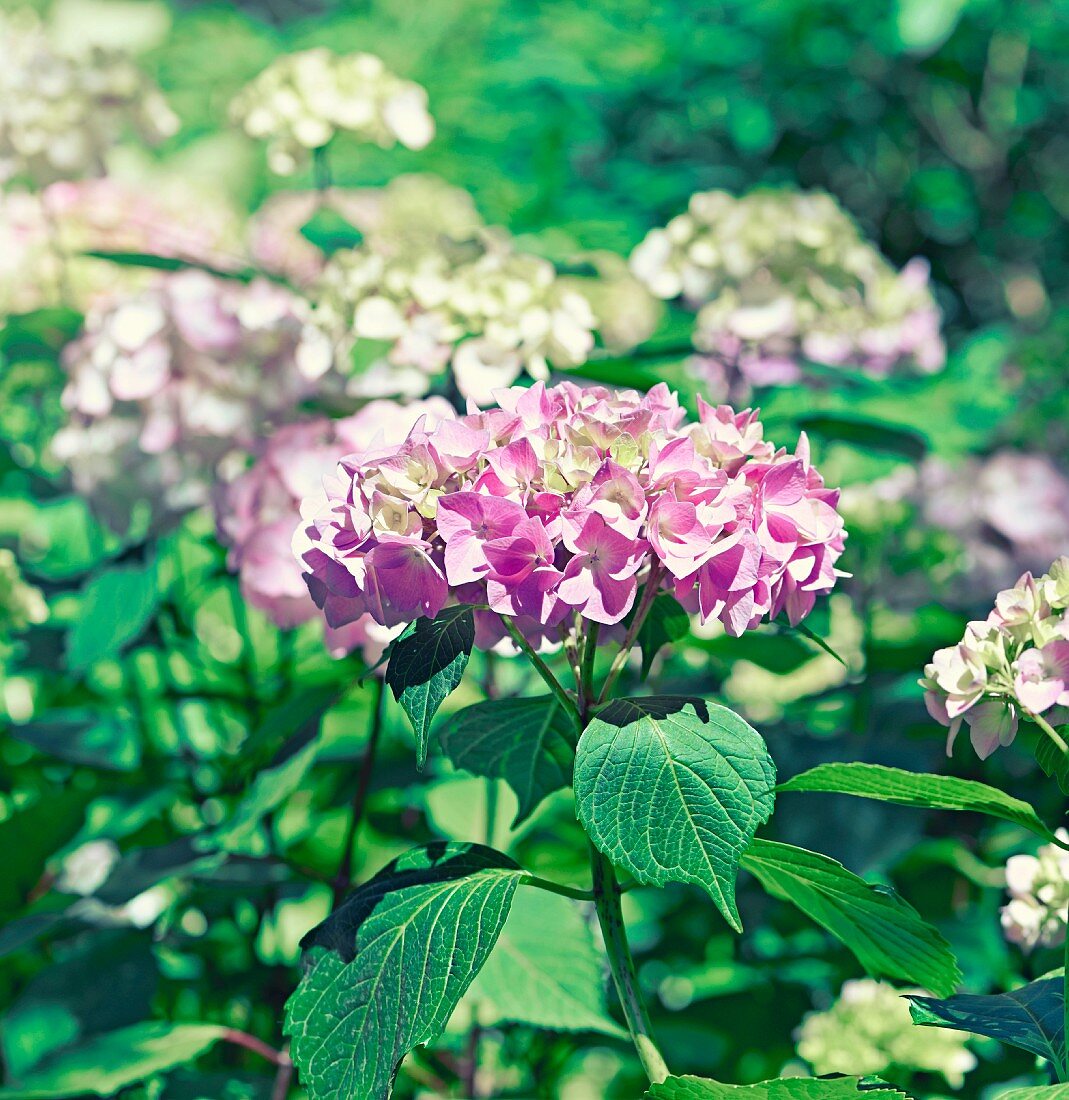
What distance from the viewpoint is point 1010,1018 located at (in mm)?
579

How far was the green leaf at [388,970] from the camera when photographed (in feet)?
1.73

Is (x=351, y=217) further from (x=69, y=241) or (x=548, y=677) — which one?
(x=548, y=677)

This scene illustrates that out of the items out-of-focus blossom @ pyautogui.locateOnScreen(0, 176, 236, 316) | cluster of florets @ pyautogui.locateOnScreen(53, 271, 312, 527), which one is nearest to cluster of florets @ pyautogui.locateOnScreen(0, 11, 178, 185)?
out-of-focus blossom @ pyautogui.locateOnScreen(0, 176, 236, 316)

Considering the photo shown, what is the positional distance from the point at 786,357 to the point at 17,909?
37.8 inches

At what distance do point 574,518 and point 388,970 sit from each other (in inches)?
8.4

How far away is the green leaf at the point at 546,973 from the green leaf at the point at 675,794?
1.26ft

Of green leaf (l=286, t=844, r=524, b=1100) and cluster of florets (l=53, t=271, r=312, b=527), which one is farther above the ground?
green leaf (l=286, t=844, r=524, b=1100)

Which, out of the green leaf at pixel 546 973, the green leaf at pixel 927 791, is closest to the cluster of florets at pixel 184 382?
the green leaf at pixel 546 973

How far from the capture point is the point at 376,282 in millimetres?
1048

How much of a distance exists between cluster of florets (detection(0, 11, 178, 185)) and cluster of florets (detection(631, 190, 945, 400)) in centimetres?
70

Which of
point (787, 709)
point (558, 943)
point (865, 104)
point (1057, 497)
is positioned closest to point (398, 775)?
point (558, 943)

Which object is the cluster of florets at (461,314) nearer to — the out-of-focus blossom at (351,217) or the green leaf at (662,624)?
the out-of-focus blossom at (351,217)

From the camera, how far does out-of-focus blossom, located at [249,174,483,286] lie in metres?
1.40

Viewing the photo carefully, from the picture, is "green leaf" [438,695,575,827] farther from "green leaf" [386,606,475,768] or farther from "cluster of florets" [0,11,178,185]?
"cluster of florets" [0,11,178,185]
